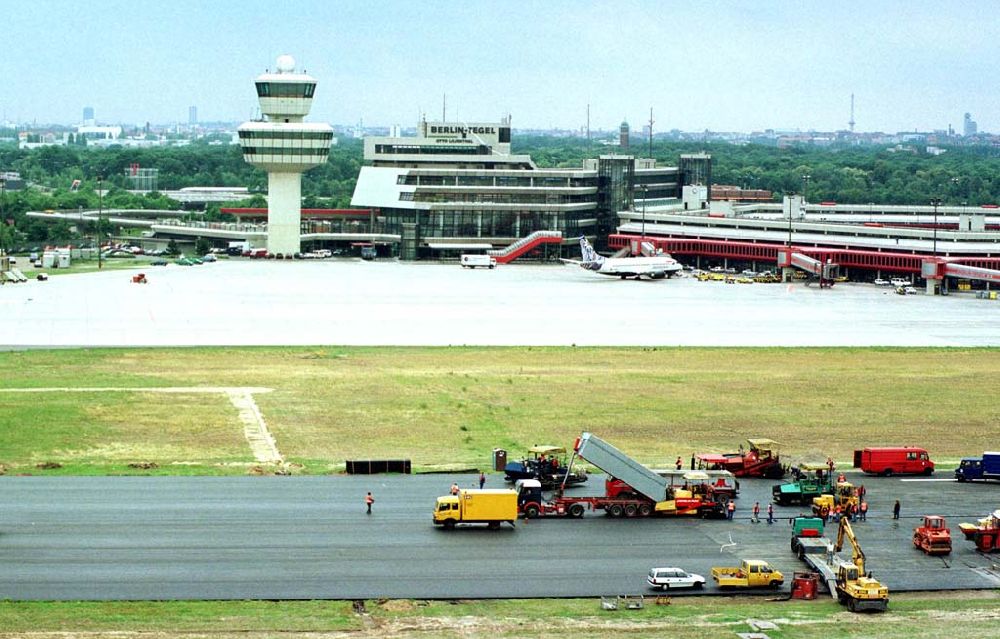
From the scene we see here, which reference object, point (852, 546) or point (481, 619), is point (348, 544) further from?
point (852, 546)

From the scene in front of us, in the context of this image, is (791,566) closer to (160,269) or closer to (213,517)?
(213,517)

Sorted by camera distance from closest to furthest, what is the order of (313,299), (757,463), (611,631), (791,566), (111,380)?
(611,631)
(791,566)
(757,463)
(111,380)
(313,299)

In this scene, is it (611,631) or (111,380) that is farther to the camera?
(111,380)

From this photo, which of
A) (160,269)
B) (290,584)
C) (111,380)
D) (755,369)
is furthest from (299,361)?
(160,269)

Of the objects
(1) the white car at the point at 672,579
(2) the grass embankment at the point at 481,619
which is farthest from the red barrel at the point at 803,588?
(1) the white car at the point at 672,579

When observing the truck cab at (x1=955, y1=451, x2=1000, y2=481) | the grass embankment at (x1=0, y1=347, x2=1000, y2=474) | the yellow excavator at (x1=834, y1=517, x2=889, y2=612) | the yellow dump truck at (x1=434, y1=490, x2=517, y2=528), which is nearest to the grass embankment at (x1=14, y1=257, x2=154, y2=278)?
the grass embankment at (x1=0, y1=347, x2=1000, y2=474)

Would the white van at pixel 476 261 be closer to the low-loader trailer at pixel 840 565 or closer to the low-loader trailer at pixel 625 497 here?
the low-loader trailer at pixel 625 497
